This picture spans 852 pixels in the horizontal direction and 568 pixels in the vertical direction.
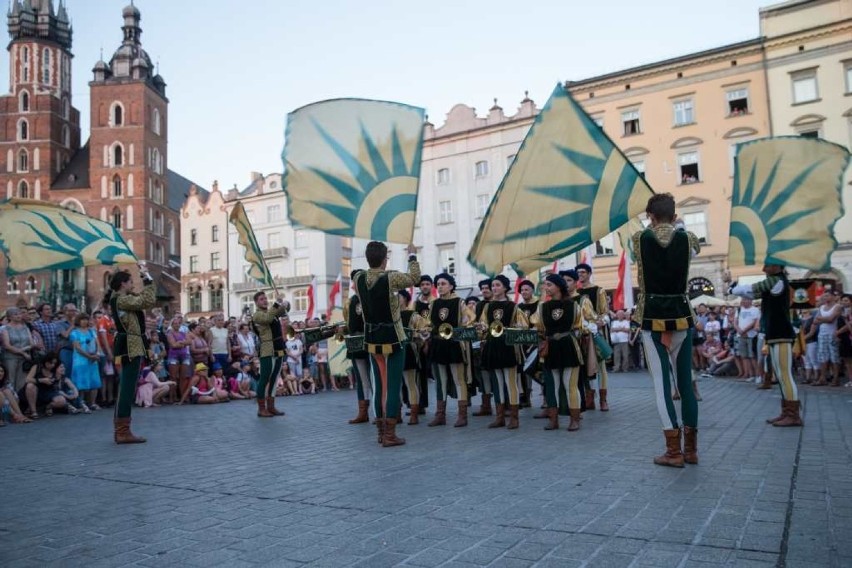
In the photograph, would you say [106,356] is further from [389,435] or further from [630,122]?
[630,122]

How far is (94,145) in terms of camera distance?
72938 millimetres

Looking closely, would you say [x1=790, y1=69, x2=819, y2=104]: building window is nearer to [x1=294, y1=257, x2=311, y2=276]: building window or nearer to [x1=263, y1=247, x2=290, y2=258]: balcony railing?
[x1=294, y1=257, x2=311, y2=276]: building window

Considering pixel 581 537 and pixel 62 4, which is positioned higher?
pixel 62 4

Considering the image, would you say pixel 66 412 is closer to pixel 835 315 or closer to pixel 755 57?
pixel 835 315

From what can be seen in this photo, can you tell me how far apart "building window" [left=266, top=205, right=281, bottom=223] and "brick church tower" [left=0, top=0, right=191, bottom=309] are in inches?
783

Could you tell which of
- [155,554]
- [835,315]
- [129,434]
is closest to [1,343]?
[129,434]

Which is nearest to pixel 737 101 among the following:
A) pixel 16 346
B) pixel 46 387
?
pixel 46 387

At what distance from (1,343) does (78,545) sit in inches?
391

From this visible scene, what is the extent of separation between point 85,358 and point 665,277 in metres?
12.2

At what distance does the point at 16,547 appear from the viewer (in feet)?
12.9

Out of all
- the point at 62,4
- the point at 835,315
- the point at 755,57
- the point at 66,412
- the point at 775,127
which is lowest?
the point at 66,412

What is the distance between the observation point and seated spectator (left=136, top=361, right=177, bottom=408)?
571 inches

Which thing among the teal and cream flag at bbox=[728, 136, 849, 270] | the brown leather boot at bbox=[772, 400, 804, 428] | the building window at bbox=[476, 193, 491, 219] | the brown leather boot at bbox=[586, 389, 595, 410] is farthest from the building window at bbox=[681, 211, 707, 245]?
the brown leather boot at bbox=[772, 400, 804, 428]

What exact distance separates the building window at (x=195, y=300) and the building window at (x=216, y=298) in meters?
1.66
